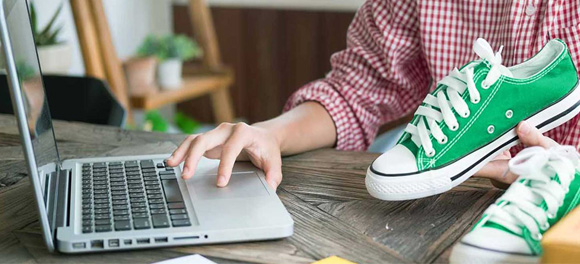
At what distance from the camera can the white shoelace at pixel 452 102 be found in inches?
33.6

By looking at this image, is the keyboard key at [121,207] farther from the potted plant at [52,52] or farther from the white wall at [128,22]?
the white wall at [128,22]

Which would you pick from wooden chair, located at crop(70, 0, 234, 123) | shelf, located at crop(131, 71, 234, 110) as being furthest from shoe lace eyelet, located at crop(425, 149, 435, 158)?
shelf, located at crop(131, 71, 234, 110)

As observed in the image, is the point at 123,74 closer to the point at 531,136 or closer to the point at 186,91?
the point at 186,91

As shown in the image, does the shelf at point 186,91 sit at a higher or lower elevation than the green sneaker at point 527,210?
lower

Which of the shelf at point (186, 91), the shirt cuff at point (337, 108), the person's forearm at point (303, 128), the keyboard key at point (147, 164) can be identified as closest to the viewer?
the keyboard key at point (147, 164)

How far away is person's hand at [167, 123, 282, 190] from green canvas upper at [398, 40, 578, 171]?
0.22 meters

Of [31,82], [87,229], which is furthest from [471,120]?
[31,82]

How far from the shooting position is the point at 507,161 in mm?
927

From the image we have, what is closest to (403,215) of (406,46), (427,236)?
(427,236)

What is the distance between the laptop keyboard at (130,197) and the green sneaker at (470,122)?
237mm

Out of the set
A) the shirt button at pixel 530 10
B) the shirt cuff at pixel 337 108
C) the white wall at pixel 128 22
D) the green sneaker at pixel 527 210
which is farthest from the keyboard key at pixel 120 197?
the white wall at pixel 128 22

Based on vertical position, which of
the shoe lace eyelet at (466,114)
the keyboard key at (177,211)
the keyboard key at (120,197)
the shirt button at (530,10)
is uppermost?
the shirt button at (530,10)

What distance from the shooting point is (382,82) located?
1.40 meters

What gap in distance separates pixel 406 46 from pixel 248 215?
659 mm
